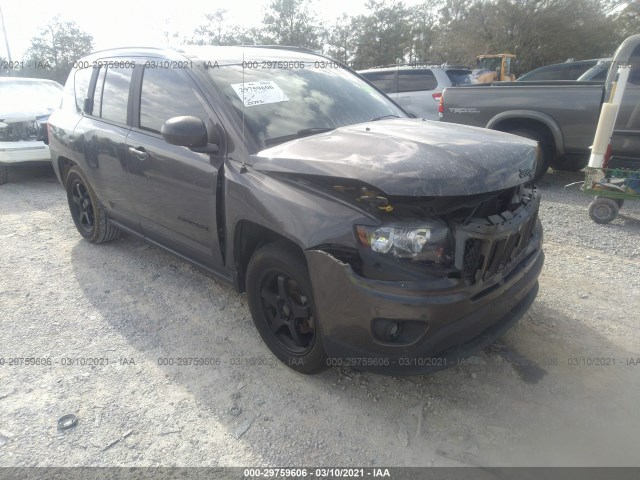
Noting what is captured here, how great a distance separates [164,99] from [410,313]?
7.91ft

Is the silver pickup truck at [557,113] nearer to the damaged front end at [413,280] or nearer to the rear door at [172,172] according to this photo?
the damaged front end at [413,280]

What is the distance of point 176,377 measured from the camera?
8.87ft

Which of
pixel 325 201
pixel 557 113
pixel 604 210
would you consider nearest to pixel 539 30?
pixel 557 113

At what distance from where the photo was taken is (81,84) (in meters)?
4.39

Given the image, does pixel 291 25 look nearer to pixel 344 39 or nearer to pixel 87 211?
pixel 344 39

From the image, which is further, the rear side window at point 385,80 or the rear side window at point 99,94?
the rear side window at point 385,80

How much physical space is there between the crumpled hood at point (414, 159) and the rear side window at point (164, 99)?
0.81 metres

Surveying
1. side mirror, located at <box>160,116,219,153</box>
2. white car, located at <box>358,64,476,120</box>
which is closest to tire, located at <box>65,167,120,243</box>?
side mirror, located at <box>160,116,219,153</box>

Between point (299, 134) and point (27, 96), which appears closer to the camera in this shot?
point (299, 134)

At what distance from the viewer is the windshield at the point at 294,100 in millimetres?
2734

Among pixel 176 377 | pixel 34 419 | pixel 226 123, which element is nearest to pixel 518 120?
pixel 226 123

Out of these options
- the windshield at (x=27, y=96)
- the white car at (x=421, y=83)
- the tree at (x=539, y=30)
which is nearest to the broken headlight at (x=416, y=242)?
the white car at (x=421, y=83)

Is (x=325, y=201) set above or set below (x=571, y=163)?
above

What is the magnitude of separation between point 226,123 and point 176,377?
1620mm
